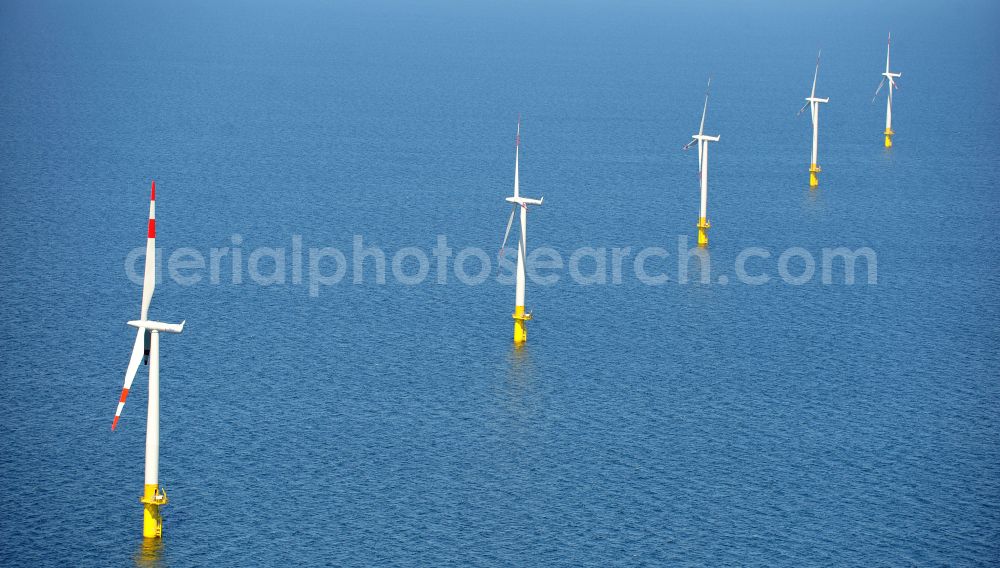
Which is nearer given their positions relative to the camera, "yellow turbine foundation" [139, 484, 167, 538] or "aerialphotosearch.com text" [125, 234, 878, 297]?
"yellow turbine foundation" [139, 484, 167, 538]

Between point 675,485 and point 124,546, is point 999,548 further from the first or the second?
point 124,546

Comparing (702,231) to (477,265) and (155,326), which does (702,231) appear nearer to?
(477,265)

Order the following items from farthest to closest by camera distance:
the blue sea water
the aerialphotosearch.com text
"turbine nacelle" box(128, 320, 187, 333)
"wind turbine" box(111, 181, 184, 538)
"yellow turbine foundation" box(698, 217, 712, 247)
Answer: "yellow turbine foundation" box(698, 217, 712, 247) → the aerialphotosearch.com text → the blue sea water → "wind turbine" box(111, 181, 184, 538) → "turbine nacelle" box(128, 320, 187, 333)

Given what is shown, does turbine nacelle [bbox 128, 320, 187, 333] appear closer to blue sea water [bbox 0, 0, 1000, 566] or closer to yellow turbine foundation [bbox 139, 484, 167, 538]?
yellow turbine foundation [bbox 139, 484, 167, 538]

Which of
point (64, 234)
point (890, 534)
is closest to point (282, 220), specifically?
point (64, 234)

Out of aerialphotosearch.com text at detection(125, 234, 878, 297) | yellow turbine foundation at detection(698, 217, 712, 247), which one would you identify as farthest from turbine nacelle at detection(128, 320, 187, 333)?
yellow turbine foundation at detection(698, 217, 712, 247)

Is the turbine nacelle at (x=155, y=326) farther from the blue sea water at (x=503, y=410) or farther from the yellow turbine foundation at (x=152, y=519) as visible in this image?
the blue sea water at (x=503, y=410)
